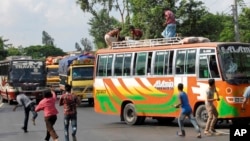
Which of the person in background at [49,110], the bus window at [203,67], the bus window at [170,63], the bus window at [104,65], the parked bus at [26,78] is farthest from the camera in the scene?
the parked bus at [26,78]

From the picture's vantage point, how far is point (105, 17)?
65125 mm

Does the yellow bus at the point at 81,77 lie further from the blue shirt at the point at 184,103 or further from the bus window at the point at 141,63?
the blue shirt at the point at 184,103

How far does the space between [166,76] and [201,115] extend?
191 centimetres

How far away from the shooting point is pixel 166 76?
18266 millimetres

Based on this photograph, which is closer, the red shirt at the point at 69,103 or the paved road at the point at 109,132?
the red shirt at the point at 69,103

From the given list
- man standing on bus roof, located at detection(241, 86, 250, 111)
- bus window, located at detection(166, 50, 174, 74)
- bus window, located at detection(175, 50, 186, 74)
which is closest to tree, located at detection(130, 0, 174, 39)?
bus window, located at detection(166, 50, 174, 74)

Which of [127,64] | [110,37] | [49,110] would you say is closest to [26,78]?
[110,37]

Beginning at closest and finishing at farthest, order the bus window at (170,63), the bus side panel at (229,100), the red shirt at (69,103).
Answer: the red shirt at (69,103) < the bus side panel at (229,100) < the bus window at (170,63)

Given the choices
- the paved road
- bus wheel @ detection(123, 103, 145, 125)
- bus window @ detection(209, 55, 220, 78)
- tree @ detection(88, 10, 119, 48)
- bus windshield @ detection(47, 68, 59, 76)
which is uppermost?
tree @ detection(88, 10, 119, 48)

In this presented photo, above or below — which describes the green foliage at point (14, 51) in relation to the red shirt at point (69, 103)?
above

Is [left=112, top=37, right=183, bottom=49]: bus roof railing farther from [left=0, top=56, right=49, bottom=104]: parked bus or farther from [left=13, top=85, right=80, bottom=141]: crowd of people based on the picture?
[left=0, top=56, right=49, bottom=104]: parked bus

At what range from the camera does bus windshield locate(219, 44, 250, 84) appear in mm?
16391

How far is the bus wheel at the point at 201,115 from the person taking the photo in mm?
16953

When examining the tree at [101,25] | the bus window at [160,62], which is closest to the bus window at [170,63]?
the bus window at [160,62]
